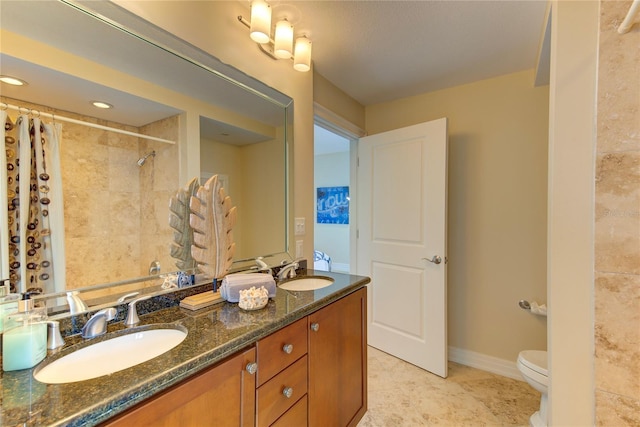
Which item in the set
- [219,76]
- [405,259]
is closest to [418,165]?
[405,259]

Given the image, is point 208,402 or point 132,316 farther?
point 132,316

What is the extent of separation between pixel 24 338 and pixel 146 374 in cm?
30

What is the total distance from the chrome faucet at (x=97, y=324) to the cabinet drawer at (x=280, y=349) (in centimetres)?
46

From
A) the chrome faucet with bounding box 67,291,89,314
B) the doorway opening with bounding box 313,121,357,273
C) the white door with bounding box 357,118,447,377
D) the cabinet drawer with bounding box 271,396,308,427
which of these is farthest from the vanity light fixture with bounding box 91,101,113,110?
the doorway opening with bounding box 313,121,357,273

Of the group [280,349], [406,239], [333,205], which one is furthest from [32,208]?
[333,205]

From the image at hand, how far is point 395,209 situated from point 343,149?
2.97 metres

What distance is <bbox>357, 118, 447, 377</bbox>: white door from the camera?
2143 mm

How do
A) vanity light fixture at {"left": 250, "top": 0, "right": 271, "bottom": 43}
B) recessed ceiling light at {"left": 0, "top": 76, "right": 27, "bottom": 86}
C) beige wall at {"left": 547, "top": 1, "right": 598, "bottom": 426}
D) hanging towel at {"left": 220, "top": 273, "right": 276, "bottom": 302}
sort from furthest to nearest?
vanity light fixture at {"left": 250, "top": 0, "right": 271, "bottom": 43}
hanging towel at {"left": 220, "top": 273, "right": 276, "bottom": 302}
beige wall at {"left": 547, "top": 1, "right": 598, "bottom": 426}
recessed ceiling light at {"left": 0, "top": 76, "right": 27, "bottom": 86}

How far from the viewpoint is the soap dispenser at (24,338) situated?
63 cm

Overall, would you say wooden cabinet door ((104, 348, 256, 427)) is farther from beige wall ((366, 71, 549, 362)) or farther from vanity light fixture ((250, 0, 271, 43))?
beige wall ((366, 71, 549, 362))

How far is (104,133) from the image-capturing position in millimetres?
989

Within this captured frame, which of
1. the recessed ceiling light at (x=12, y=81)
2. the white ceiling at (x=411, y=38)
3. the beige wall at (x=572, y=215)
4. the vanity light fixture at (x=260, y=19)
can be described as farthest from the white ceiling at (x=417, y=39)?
the recessed ceiling light at (x=12, y=81)

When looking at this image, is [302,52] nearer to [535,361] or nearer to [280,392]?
[280,392]

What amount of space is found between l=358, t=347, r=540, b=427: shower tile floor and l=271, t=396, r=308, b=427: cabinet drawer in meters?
0.76
